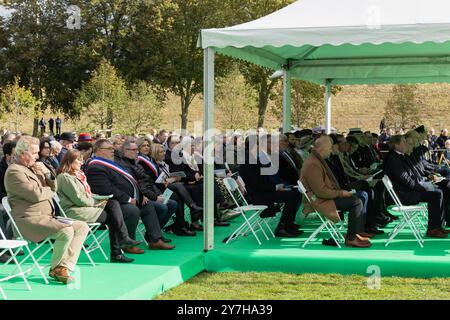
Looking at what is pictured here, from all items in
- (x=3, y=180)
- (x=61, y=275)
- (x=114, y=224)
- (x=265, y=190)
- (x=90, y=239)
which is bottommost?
(x=90, y=239)

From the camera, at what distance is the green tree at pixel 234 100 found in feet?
121

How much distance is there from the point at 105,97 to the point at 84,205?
3320 centimetres

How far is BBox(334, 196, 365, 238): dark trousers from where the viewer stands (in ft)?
25.6

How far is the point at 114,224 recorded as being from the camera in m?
7.17

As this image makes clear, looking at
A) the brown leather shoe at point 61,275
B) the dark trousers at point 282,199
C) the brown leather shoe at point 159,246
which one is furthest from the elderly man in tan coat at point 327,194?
the brown leather shoe at point 61,275

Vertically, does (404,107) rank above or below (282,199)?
above

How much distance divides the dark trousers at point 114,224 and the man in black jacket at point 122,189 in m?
0.26

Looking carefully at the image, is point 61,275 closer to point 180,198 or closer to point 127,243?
point 127,243

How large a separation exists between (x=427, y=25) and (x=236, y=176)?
4.56 m

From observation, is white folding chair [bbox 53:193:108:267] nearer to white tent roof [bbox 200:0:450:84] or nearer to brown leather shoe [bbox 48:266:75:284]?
brown leather shoe [bbox 48:266:75:284]

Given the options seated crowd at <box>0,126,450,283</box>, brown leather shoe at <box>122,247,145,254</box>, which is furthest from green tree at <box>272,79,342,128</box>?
brown leather shoe at <box>122,247,145,254</box>

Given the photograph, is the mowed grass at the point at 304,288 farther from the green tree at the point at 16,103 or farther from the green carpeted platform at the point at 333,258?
the green tree at the point at 16,103

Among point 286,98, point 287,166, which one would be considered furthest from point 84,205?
point 286,98

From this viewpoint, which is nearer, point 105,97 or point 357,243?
point 357,243
